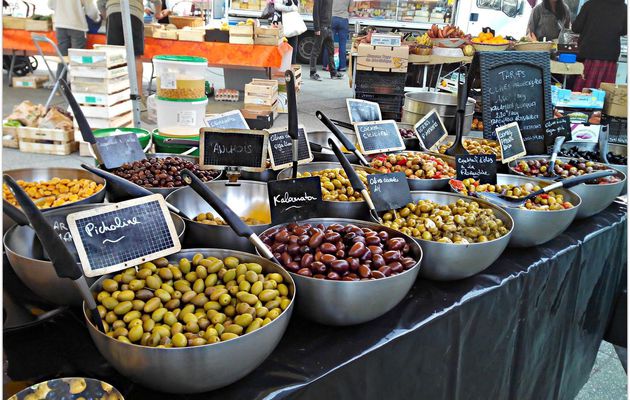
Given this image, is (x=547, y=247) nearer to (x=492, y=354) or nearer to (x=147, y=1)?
(x=492, y=354)

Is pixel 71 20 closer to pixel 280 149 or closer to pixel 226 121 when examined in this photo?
pixel 226 121

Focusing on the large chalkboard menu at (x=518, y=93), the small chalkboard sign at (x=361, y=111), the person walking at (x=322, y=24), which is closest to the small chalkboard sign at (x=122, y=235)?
the small chalkboard sign at (x=361, y=111)

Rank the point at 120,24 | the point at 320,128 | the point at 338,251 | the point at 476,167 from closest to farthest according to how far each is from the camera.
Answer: the point at 338,251, the point at 476,167, the point at 120,24, the point at 320,128

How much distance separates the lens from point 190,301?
1.06 m

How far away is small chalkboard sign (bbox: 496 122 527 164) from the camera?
220cm

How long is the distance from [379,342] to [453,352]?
33 cm

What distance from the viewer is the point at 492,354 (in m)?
1.55

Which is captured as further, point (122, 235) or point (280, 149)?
point (280, 149)

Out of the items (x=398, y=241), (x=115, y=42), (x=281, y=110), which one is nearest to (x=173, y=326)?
(x=398, y=241)

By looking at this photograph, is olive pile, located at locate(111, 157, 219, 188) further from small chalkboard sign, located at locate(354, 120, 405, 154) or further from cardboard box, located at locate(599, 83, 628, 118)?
cardboard box, located at locate(599, 83, 628, 118)

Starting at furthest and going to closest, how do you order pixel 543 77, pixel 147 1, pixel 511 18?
pixel 511 18 < pixel 147 1 < pixel 543 77

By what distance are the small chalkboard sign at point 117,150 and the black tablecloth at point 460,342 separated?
0.74 m

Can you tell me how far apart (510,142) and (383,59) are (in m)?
3.76

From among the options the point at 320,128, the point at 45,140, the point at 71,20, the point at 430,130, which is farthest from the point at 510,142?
the point at 71,20
